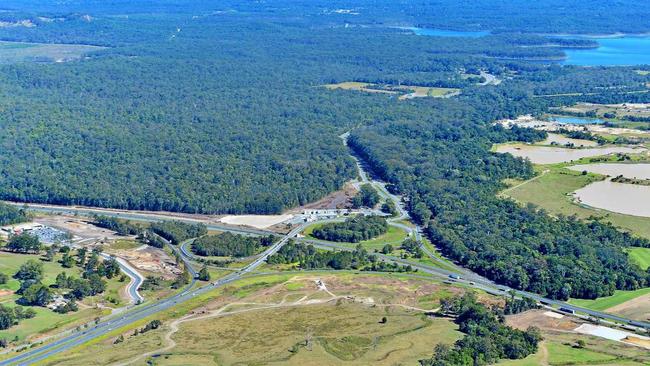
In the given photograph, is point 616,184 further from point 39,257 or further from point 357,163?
point 39,257

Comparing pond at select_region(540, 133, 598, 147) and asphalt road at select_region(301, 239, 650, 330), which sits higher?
pond at select_region(540, 133, 598, 147)

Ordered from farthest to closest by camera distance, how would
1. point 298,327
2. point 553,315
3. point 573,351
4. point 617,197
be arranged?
A: point 617,197 < point 553,315 < point 298,327 < point 573,351

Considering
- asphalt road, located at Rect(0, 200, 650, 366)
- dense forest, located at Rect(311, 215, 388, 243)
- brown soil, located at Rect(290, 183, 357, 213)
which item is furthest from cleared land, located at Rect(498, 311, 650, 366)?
brown soil, located at Rect(290, 183, 357, 213)

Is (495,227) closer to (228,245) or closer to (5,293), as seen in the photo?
(228,245)

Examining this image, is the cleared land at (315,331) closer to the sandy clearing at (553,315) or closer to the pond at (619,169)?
the sandy clearing at (553,315)

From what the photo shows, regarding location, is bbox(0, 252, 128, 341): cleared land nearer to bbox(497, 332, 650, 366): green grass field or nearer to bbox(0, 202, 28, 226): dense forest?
bbox(0, 202, 28, 226): dense forest

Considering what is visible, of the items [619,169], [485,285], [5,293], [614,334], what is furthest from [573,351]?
[619,169]

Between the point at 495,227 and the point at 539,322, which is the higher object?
the point at 495,227

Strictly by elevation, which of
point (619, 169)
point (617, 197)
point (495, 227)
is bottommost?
point (495, 227)
